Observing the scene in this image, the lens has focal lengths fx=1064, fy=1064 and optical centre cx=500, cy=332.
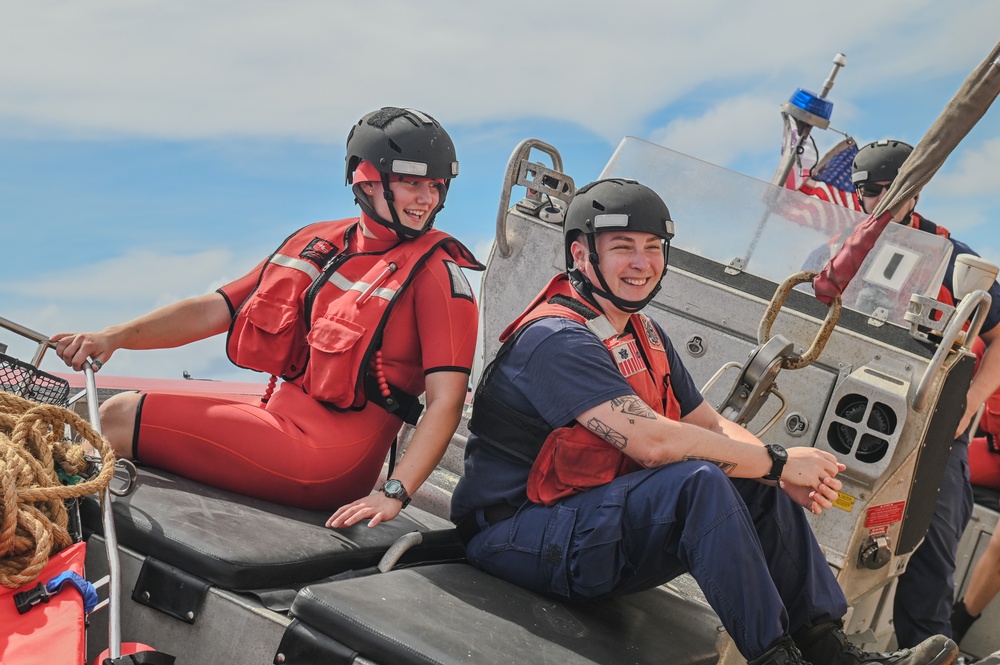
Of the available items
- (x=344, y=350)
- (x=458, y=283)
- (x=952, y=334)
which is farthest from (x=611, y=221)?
(x=952, y=334)

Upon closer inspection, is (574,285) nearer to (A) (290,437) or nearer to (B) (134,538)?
(A) (290,437)

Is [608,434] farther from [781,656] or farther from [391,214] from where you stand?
[391,214]

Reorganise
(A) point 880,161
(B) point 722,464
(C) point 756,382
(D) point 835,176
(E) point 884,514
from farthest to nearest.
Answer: (D) point 835,176
(A) point 880,161
(E) point 884,514
(C) point 756,382
(B) point 722,464

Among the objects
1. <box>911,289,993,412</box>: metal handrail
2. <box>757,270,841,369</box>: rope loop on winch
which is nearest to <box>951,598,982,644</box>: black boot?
<box>911,289,993,412</box>: metal handrail

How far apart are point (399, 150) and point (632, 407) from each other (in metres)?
1.11

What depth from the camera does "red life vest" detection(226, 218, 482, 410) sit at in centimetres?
324

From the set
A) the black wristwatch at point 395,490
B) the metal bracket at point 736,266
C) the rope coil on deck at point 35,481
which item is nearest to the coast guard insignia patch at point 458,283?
the black wristwatch at point 395,490

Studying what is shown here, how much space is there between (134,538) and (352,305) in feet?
3.15

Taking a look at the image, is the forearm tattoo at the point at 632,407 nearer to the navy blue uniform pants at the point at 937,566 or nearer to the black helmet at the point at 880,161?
the navy blue uniform pants at the point at 937,566

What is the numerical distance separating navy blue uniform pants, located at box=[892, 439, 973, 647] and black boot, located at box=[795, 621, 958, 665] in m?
1.78

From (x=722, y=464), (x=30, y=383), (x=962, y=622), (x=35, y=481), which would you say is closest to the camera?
(x=35, y=481)

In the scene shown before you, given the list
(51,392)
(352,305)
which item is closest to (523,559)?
(352,305)

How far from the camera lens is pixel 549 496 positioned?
293 centimetres

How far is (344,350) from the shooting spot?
3.20 metres
